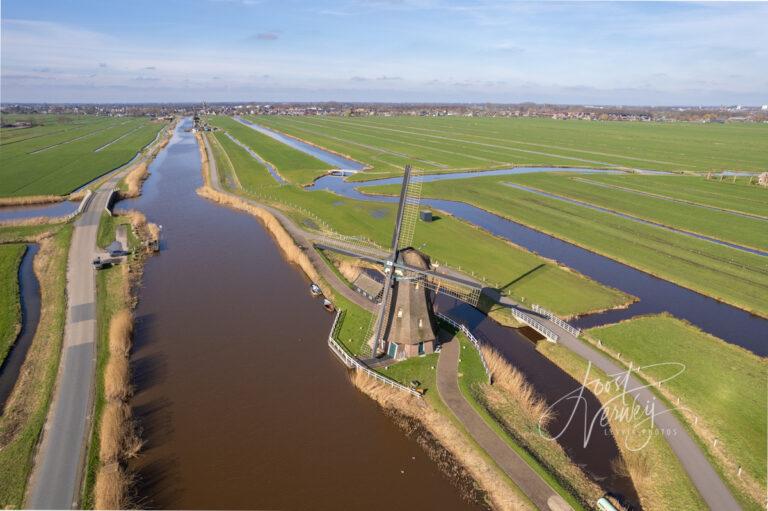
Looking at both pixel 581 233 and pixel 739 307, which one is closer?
pixel 739 307

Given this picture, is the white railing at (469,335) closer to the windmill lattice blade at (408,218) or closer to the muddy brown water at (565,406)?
the muddy brown water at (565,406)

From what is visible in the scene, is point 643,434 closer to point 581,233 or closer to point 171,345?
point 171,345

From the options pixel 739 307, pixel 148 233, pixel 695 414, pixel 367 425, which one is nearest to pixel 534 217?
pixel 739 307

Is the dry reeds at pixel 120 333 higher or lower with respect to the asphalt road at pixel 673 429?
Answer: higher

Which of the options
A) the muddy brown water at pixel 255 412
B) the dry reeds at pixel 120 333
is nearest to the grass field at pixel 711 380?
the muddy brown water at pixel 255 412

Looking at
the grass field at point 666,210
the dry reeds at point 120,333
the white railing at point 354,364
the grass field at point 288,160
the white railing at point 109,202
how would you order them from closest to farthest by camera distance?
the white railing at point 354,364 < the dry reeds at point 120,333 < the grass field at point 666,210 < the white railing at point 109,202 < the grass field at point 288,160

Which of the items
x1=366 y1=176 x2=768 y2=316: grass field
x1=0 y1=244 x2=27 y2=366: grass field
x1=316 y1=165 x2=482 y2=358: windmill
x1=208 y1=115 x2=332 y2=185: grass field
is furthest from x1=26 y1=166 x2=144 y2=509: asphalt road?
x1=208 y1=115 x2=332 y2=185: grass field

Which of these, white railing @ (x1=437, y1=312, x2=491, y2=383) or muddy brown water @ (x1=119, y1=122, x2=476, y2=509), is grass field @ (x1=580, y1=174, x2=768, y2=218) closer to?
white railing @ (x1=437, y1=312, x2=491, y2=383)
